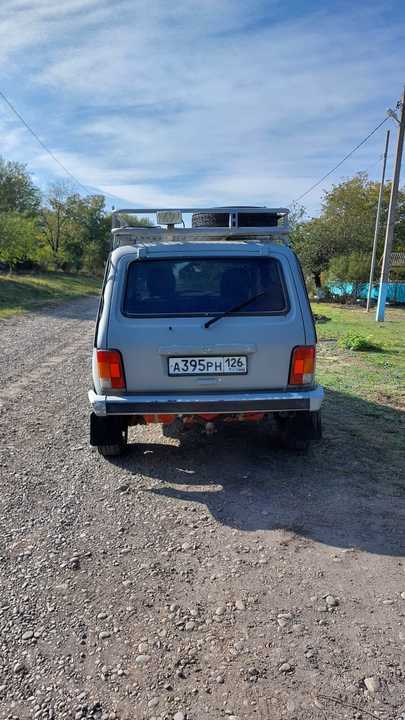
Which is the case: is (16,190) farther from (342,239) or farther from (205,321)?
(205,321)

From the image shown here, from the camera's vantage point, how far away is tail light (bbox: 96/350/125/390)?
11.7ft

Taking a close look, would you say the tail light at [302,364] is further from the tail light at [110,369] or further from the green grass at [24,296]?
the green grass at [24,296]

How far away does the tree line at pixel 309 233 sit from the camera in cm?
3031

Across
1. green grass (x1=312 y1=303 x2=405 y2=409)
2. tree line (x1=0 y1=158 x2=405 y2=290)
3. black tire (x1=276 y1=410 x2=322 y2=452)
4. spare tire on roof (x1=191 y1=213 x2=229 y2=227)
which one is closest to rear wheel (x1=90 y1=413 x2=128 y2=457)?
black tire (x1=276 y1=410 x2=322 y2=452)

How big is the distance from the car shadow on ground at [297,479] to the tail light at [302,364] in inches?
30.2

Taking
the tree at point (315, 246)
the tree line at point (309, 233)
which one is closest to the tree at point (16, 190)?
the tree line at point (309, 233)

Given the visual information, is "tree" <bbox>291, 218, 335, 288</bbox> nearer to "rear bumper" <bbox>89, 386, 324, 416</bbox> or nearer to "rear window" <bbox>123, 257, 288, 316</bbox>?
"rear window" <bbox>123, 257, 288, 316</bbox>

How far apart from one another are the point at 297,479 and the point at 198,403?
97 cm

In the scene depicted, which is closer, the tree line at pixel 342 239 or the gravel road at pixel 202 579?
the gravel road at pixel 202 579

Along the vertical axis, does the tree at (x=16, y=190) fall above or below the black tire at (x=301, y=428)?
above

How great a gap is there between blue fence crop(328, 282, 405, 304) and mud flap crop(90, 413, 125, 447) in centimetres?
2824

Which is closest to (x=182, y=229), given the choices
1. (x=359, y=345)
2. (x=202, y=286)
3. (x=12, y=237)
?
(x=202, y=286)

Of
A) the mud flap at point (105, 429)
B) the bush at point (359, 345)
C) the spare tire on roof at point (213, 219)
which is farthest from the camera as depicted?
the bush at point (359, 345)

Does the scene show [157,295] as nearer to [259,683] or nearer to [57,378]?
[259,683]
